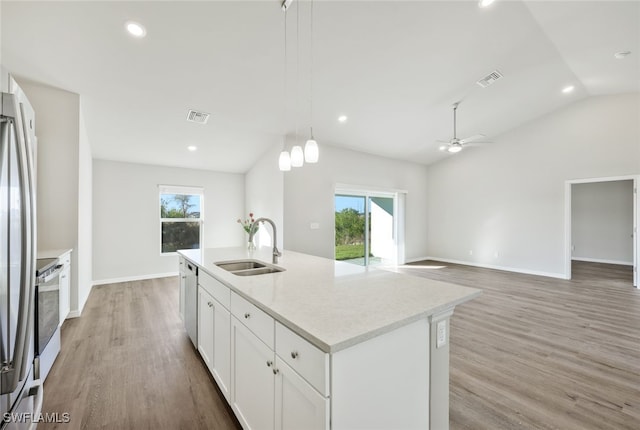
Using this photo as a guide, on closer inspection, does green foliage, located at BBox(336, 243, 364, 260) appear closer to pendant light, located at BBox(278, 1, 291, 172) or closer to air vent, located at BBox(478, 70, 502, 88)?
pendant light, located at BBox(278, 1, 291, 172)

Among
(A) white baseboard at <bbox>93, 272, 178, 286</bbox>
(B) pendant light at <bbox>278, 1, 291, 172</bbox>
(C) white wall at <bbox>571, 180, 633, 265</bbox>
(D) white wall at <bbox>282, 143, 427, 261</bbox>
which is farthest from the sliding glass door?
(C) white wall at <bbox>571, 180, 633, 265</bbox>

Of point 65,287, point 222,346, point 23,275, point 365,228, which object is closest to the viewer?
point 23,275

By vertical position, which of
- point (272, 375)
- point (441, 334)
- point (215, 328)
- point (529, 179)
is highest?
point (529, 179)

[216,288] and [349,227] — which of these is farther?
[349,227]

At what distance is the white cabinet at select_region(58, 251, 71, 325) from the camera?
2985 mm

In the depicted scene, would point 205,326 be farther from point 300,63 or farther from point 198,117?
point 198,117

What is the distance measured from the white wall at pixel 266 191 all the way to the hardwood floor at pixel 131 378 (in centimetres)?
239

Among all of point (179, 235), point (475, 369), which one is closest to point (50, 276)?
point (475, 369)

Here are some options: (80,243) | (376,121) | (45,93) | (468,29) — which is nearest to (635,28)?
(468,29)

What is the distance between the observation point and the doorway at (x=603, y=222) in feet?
23.4

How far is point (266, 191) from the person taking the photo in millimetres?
5727

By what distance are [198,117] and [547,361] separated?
199 inches

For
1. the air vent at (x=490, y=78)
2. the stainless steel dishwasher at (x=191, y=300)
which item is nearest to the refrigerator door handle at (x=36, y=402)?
the stainless steel dishwasher at (x=191, y=300)

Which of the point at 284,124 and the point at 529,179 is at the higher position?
the point at 284,124
